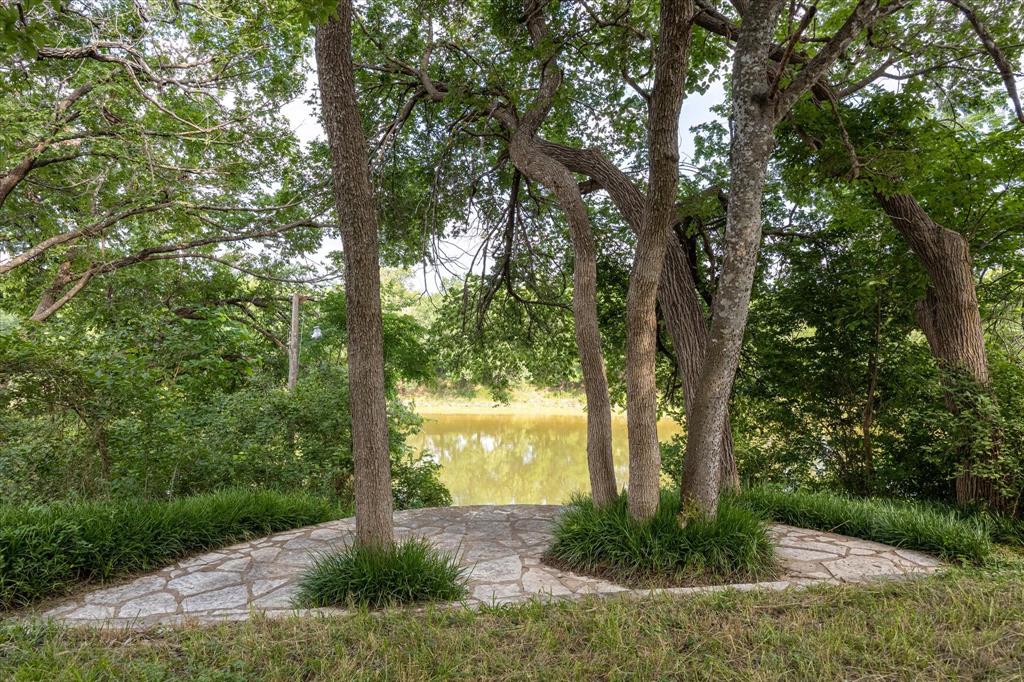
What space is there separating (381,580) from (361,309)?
164 centimetres

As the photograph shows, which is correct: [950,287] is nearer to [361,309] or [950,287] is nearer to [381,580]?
[361,309]

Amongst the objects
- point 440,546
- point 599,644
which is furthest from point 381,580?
point 599,644

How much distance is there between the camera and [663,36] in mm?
3271

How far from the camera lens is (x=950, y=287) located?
4953 mm

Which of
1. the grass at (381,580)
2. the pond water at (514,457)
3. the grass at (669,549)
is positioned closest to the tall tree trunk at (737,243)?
the grass at (669,549)

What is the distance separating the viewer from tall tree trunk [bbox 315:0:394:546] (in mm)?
3051

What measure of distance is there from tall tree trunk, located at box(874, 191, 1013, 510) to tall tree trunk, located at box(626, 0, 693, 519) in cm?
293

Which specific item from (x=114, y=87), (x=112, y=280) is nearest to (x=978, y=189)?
(x=114, y=87)

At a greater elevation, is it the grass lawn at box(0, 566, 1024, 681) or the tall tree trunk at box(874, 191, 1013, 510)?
the tall tree trunk at box(874, 191, 1013, 510)

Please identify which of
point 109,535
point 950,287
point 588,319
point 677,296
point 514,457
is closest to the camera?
point 109,535

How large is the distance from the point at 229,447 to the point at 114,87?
157 inches

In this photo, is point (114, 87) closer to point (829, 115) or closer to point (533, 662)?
point (533, 662)

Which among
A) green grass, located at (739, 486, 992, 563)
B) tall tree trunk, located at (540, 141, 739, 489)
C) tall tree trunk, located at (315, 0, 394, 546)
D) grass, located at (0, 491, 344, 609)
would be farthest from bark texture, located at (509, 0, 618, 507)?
grass, located at (0, 491, 344, 609)

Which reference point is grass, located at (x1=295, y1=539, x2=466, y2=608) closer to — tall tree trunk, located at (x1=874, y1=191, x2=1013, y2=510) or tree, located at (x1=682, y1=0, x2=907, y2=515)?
tree, located at (x1=682, y1=0, x2=907, y2=515)
